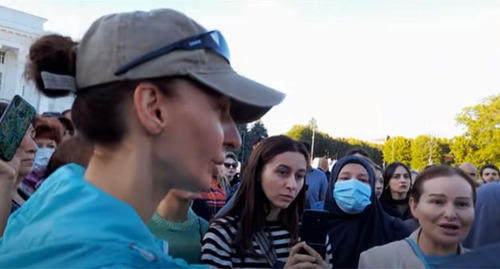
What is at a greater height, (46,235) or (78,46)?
(78,46)

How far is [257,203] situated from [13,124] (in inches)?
63.3

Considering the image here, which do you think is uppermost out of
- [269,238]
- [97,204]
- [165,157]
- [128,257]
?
[165,157]

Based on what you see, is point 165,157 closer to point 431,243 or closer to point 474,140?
point 431,243

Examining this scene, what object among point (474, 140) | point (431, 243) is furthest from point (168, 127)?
point (474, 140)

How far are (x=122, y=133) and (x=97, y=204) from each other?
22 cm

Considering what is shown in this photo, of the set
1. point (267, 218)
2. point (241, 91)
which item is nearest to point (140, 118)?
point (241, 91)

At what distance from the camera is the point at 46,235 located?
1117 millimetres

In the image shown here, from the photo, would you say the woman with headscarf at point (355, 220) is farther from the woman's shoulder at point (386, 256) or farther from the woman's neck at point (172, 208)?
the woman's neck at point (172, 208)

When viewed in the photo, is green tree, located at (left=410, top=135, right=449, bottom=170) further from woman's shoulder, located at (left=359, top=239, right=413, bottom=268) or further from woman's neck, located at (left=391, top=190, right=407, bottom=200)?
woman's shoulder, located at (left=359, top=239, right=413, bottom=268)

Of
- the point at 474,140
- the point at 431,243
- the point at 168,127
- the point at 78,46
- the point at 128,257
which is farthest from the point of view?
the point at 474,140

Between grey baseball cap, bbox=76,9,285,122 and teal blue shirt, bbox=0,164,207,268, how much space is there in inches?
11.8

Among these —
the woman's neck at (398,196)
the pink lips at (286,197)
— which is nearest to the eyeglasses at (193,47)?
the pink lips at (286,197)

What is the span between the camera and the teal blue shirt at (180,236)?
2.93 m

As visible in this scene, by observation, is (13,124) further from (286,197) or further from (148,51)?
(286,197)
